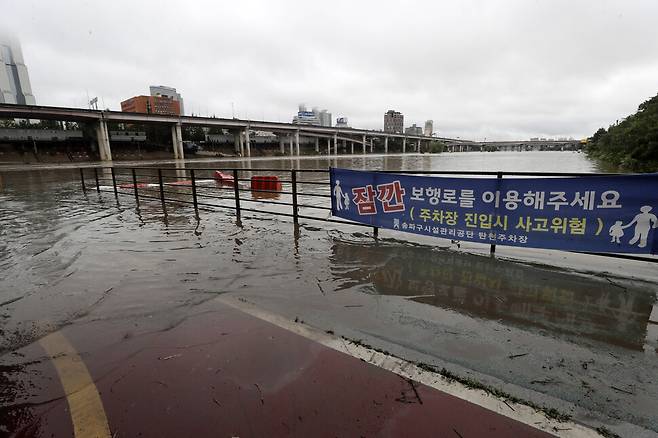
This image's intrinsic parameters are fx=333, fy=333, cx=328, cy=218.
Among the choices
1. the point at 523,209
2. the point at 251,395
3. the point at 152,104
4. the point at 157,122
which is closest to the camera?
the point at 251,395

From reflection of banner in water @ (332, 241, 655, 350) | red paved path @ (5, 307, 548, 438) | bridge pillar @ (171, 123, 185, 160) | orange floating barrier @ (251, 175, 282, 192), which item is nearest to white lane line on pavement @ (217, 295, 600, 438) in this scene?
red paved path @ (5, 307, 548, 438)

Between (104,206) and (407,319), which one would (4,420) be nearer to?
(407,319)

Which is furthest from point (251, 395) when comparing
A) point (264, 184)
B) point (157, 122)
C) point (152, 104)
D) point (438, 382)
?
point (152, 104)

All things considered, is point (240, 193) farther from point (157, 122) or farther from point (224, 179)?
point (157, 122)

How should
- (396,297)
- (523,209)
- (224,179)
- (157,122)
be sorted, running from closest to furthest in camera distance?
(396,297) → (523,209) → (224,179) → (157,122)

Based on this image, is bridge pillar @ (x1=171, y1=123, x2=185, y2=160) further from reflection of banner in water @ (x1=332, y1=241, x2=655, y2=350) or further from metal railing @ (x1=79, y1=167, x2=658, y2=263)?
reflection of banner in water @ (x1=332, y1=241, x2=655, y2=350)

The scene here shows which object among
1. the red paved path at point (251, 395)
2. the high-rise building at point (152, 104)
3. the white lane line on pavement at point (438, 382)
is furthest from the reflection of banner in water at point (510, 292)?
the high-rise building at point (152, 104)

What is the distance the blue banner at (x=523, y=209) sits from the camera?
3.95 meters

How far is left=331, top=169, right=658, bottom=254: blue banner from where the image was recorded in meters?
3.95

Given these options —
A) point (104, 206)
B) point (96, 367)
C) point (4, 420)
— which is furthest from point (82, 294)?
point (104, 206)

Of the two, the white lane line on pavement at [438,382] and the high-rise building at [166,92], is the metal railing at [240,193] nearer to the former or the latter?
the white lane line on pavement at [438,382]

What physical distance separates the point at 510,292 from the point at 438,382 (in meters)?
2.01

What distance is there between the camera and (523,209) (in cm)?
457

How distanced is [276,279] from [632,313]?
382 centimetres
